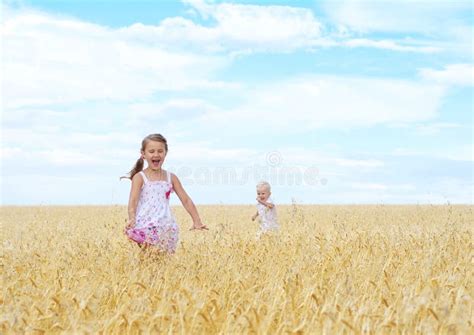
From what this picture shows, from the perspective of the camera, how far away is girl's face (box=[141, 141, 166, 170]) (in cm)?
697

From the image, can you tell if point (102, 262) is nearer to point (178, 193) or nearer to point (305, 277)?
point (178, 193)

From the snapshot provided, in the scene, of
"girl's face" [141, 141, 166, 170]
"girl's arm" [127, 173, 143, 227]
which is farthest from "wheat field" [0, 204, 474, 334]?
"girl's face" [141, 141, 166, 170]

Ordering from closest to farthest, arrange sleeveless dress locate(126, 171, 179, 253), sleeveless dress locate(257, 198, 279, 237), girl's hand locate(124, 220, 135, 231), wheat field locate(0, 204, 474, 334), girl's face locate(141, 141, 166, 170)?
wheat field locate(0, 204, 474, 334)
girl's hand locate(124, 220, 135, 231)
sleeveless dress locate(126, 171, 179, 253)
girl's face locate(141, 141, 166, 170)
sleeveless dress locate(257, 198, 279, 237)

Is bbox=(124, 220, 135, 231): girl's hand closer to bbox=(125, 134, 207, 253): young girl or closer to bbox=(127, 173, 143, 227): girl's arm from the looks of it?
bbox=(125, 134, 207, 253): young girl

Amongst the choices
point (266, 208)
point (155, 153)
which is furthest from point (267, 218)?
point (155, 153)

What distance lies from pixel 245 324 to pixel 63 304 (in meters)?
1.14

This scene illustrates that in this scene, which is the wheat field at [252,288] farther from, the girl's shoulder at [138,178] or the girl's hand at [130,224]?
the girl's shoulder at [138,178]

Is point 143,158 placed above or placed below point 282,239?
above

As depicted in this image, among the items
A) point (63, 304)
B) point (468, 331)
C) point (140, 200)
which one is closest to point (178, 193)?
point (140, 200)

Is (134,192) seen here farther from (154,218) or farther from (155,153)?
(155,153)

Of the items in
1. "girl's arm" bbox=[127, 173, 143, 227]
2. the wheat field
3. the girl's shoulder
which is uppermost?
the girl's shoulder

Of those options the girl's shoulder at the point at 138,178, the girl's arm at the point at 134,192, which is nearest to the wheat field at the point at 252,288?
the girl's arm at the point at 134,192

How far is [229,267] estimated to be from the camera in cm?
559

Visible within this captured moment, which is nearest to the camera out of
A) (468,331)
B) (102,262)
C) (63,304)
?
(468,331)
